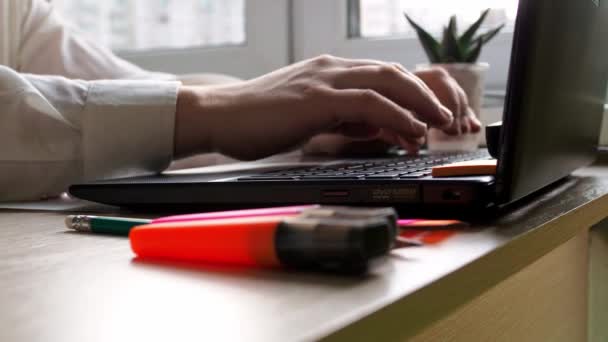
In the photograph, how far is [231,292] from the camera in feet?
0.84

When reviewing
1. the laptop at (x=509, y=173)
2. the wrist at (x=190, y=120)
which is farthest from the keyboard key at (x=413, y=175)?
the wrist at (x=190, y=120)

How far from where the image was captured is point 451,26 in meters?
1.07

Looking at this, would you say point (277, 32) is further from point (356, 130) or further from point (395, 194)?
point (395, 194)


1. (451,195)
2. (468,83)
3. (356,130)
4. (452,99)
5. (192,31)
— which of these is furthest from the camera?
(192,31)

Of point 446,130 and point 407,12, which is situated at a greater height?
point 407,12

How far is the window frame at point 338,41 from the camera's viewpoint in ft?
4.74

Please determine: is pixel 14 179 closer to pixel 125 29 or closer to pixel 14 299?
pixel 14 299

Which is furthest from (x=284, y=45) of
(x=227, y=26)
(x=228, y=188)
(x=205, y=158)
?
(x=228, y=188)

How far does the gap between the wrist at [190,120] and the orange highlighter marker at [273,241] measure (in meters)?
0.33

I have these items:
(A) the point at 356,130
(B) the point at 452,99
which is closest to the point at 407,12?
(B) the point at 452,99

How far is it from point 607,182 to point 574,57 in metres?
0.16

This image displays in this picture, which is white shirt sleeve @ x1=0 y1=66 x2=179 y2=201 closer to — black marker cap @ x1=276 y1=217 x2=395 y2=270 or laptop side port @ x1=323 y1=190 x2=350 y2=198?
laptop side port @ x1=323 y1=190 x2=350 y2=198

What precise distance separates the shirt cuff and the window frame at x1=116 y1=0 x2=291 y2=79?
891 mm

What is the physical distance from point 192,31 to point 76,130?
110cm
